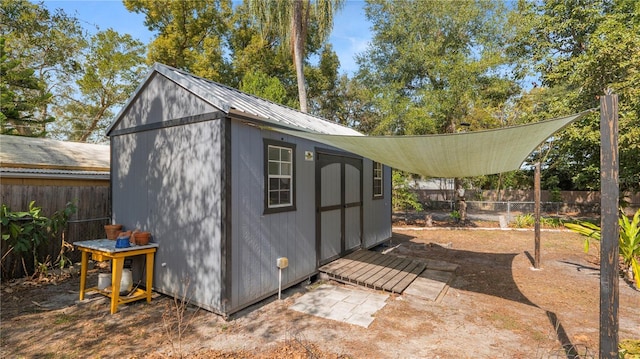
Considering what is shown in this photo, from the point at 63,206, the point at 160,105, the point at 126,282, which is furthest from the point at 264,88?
the point at 126,282

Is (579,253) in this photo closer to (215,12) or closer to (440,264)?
(440,264)

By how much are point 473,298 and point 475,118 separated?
10.8 metres

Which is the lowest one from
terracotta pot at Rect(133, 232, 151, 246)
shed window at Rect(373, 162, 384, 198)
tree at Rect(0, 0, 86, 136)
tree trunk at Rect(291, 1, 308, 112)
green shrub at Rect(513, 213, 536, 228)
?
green shrub at Rect(513, 213, 536, 228)

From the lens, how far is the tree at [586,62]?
9133 mm

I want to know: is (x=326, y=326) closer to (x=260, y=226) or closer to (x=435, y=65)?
(x=260, y=226)

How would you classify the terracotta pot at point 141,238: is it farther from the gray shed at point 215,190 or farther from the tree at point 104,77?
the tree at point 104,77

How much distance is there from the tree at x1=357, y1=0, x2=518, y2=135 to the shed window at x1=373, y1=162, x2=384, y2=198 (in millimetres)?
4914

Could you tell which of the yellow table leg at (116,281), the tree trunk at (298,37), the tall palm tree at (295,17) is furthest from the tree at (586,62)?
the yellow table leg at (116,281)

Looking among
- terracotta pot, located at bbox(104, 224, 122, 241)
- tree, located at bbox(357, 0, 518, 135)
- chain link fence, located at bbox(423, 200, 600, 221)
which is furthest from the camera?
chain link fence, located at bbox(423, 200, 600, 221)

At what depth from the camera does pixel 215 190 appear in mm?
3805

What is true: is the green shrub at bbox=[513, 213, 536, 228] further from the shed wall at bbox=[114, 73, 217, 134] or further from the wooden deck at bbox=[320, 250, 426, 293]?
the shed wall at bbox=[114, 73, 217, 134]

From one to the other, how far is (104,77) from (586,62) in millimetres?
22759

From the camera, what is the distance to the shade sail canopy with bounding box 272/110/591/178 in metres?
3.03

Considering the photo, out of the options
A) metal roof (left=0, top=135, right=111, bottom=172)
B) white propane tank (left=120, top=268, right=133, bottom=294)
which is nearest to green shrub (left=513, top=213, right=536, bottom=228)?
white propane tank (left=120, top=268, right=133, bottom=294)
